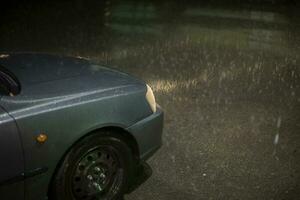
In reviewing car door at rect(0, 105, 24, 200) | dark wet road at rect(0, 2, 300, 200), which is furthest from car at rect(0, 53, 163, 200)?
dark wet road at rect(0, 2, 300, 200)

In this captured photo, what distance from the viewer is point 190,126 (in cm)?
581

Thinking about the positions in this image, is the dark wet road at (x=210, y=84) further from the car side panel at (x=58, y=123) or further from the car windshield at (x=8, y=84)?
the car windshield at (x=8, y=84)

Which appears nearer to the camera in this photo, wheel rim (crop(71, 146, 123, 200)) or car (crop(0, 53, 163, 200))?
car (crop(0, 53, 163, 200))

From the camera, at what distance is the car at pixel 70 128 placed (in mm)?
3119

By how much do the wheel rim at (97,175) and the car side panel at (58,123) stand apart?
0.27 meters

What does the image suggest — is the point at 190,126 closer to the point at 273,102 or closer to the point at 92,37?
the point at 273,102

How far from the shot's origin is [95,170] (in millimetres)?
3799

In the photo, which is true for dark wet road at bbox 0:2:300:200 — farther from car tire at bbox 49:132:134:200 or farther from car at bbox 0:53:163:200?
car at bbox 0:53:163:200

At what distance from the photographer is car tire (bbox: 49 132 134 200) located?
351 centimetres

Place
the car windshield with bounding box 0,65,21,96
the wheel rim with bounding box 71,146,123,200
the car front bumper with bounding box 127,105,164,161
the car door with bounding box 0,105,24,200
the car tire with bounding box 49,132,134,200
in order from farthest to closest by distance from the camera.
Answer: the car front bumper with bounding box 127,105,164,161 → the wheel rim with bounding box 71,146,123,200 → the car tire with bounding box 49,132,134,200 → the car windshield with bounding box 0,65,21,96 → the car door with bounding box 0,105,24,200

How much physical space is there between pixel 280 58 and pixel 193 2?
8.16 m

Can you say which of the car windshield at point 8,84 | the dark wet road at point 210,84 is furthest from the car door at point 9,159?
the dark wet road at point 210,84

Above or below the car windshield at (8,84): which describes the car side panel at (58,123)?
below

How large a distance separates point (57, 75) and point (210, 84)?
407 centimetres
